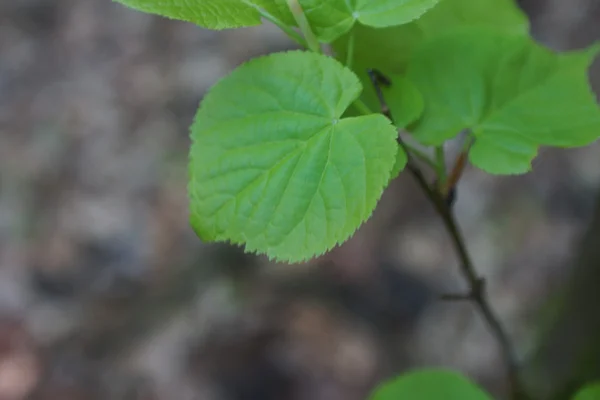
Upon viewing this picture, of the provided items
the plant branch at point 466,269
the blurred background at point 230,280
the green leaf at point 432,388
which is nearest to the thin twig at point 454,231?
the plant branch at point 466,269

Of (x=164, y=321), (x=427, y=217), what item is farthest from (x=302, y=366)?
(x=427, y=217)

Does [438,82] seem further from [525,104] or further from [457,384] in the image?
[457,384]

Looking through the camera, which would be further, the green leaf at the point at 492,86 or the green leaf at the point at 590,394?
the green leaf at the point at 590,394

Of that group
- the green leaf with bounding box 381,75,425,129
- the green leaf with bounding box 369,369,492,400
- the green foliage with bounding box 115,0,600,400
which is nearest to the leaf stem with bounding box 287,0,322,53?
the green foliage with bounding box 115,0,600,400

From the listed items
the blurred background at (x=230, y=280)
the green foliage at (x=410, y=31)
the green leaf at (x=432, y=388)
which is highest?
the green foliage at (x=410, y=31)

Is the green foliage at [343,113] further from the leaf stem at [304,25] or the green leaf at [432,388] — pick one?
the green leaf at [432,388]

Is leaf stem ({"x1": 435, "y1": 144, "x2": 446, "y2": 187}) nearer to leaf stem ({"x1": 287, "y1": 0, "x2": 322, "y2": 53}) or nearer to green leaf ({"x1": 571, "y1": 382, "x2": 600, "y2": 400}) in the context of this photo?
leaf stem ({"x1": 287, "y1": 0, "x2": 322, "y2": 53})
